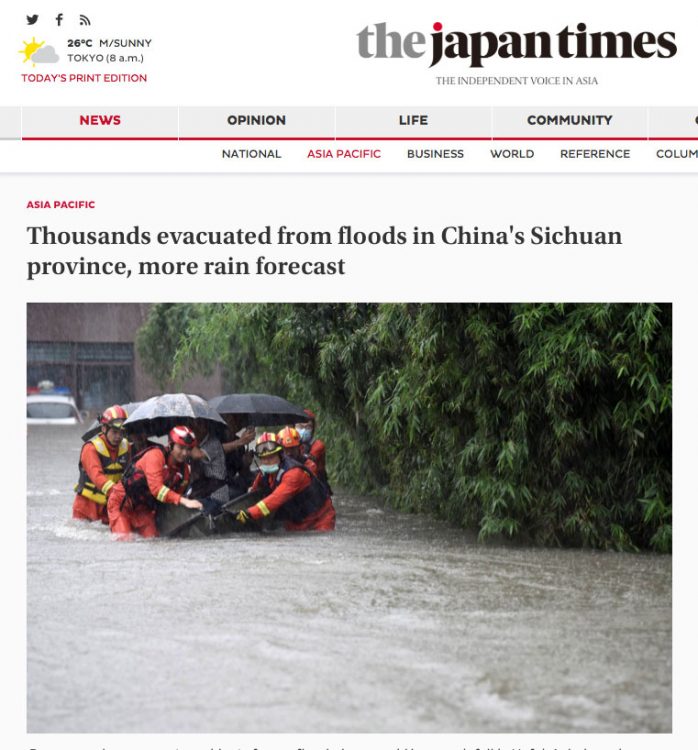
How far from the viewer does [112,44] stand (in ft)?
22.7

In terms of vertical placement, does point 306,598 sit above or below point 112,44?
below

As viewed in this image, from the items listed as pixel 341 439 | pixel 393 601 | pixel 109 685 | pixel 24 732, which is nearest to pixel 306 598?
pixel 393 601

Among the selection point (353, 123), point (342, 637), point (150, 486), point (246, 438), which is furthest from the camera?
point (246, 438)

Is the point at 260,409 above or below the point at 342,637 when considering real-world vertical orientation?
above

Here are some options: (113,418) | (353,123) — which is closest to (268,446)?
(113,418)

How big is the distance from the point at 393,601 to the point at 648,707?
270 cm

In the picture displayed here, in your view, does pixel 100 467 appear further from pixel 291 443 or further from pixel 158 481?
pixel 291 443

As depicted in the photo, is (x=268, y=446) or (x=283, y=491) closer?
(x=283, y=491)

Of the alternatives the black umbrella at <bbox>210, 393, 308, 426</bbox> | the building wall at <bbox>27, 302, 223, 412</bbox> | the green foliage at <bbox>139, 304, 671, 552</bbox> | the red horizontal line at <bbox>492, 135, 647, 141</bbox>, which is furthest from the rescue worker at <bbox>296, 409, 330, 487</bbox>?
the building wall at <bbox>27, 302, 223, 412</bbox>

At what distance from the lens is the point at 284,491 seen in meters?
10.5

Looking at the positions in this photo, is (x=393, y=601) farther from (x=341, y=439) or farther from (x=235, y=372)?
(x=235, y=372)

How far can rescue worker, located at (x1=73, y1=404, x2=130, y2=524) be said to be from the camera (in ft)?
36.2

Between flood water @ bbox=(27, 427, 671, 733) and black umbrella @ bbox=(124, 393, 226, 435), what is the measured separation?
120 cm

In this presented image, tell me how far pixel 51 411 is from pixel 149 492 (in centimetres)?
1569
